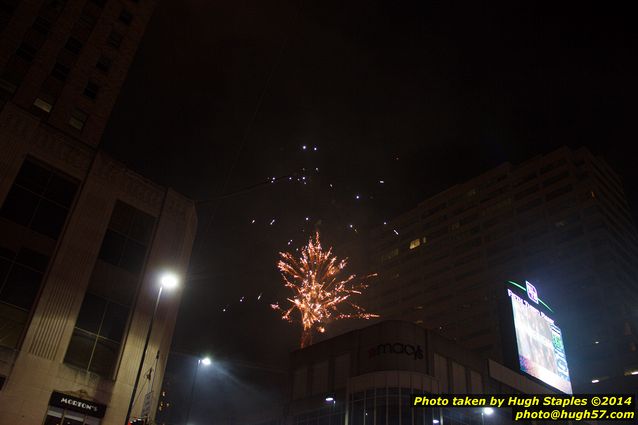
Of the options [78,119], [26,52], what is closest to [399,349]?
[78,119]

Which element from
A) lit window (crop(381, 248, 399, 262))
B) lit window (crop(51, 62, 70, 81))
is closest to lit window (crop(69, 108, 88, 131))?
lit window (crop(51, 62, 70, 81))

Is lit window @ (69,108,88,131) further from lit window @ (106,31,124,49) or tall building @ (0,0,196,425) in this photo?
lit window @ (106,31,124,49)

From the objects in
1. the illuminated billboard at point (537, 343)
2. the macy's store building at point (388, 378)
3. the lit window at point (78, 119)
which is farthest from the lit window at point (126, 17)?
the illuminated billboard at point (537, 343)

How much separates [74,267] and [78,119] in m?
16.9

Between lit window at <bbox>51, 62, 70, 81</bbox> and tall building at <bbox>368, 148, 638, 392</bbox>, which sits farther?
tall building at <bbox>368, 148, 638, 392</bbox>

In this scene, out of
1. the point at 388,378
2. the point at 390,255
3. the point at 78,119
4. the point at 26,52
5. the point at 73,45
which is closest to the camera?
the point at 388,378

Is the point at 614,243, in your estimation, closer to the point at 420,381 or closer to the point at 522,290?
the point at 522,290

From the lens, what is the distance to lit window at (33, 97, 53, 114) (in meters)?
39.2

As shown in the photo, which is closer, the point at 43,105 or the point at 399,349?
the point at 43,105

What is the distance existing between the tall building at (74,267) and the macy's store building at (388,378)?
52.4 ft

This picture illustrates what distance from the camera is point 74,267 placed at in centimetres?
2886

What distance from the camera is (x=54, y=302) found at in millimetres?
27297

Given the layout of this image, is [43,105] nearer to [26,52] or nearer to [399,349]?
[26,52]

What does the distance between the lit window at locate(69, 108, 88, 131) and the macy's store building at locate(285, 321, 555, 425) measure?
1085 inches
